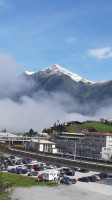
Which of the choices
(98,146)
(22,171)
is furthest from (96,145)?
(22,171)

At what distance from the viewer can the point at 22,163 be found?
93812mm

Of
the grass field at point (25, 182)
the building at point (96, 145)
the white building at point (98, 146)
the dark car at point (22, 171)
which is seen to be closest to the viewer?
the grass field at point (25, 182)

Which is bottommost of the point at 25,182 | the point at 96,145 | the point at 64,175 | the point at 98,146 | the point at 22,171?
the point at 64,175

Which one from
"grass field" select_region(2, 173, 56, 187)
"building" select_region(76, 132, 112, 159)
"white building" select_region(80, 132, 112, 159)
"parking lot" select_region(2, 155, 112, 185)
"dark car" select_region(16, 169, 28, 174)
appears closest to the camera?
"grass field" select_region(2, 173, 56, 187)

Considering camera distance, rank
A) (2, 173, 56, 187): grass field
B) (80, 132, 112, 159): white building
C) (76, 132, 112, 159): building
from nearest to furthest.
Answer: (2, 173, 56, 187): grass field
(80, 132, 112, 159): white building
(76, 132, 112, 159): building

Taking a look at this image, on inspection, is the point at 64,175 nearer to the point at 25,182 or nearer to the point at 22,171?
the point at 22,171

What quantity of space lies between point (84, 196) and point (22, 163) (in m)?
45.7

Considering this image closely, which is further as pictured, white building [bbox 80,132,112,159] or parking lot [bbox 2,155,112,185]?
white building [bbox 80,132,112,159]

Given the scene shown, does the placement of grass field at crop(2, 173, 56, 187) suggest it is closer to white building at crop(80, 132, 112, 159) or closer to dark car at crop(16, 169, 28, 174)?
dark car at crop(16, 169, 28, 174)

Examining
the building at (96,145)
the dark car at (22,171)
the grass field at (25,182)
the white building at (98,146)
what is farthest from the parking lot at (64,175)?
the building at (96,145)

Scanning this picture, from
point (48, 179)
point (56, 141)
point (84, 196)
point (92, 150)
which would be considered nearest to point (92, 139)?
point (92, 150)

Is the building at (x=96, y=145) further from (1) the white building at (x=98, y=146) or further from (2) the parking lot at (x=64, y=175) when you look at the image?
(2) the parking lot at (x=64, y=175)

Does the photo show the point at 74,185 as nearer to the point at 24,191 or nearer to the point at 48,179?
the point at 48,179

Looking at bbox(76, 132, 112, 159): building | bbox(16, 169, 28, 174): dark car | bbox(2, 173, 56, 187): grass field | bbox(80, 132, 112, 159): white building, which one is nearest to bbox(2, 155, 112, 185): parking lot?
bbox(16, 169, 28, 174): dark car
